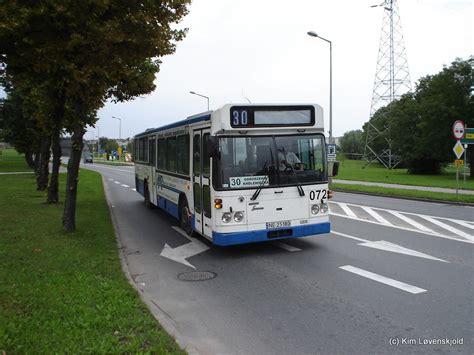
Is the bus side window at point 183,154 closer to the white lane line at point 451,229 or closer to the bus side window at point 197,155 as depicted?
the bus side window at point 197,155

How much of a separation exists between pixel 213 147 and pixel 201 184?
1.28m

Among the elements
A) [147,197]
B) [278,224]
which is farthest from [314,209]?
[147,197]

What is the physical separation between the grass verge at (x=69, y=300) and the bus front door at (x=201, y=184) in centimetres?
187

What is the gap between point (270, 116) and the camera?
8820 millimetres

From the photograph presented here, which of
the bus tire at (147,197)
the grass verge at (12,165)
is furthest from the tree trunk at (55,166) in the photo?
the grass verge at (12,165)

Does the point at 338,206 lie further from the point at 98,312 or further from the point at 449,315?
the point at 98,312

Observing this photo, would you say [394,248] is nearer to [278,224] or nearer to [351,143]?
[278,224]

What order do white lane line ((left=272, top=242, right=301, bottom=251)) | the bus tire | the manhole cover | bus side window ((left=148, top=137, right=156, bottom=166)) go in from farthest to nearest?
the bus tire < bus side window ((left=148, top=137, right=156, bottom=166)) < white lane line ((left=272, top=242, right=301, bottom=251)) < the manhole cover

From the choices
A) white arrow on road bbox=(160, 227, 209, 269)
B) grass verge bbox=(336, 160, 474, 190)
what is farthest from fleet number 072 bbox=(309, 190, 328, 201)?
grass verge bbox=(336, 160, 474, 190)

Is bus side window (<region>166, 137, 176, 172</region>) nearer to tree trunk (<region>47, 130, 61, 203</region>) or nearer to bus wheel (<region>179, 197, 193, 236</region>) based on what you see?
bus wheel (<region>179, 197, 193, 236</region>)

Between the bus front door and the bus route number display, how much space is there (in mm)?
753

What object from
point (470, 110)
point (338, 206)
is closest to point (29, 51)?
point (338, 206)

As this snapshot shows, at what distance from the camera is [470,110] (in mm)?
40344

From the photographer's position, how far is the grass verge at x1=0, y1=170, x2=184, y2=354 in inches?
176
